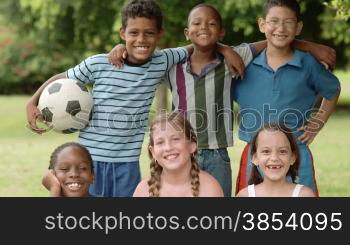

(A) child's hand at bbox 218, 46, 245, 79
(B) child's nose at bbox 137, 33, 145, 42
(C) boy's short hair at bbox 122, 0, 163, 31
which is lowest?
(A) child's hand at bbox 218, 46, 245, 79

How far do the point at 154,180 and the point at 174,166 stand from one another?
14cm

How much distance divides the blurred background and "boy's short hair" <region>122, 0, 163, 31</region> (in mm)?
2045

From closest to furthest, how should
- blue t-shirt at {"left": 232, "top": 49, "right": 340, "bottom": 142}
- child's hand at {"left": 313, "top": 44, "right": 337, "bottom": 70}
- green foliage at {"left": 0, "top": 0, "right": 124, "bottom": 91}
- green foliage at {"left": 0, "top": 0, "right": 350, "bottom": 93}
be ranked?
1. blue t-shirt at {"left": 232, "top": 49, "right": 340, "bottom": 142}
2. child's hand at {"left": 313, "top": 44, "right": 337, "bottom": 70}
3. green foliage at {"left": 0, "top": 0, "right": 350, "bottom": 93}
4. green foliage at {"left": 0, "top": 0, "right": 124, "bottom": 91}

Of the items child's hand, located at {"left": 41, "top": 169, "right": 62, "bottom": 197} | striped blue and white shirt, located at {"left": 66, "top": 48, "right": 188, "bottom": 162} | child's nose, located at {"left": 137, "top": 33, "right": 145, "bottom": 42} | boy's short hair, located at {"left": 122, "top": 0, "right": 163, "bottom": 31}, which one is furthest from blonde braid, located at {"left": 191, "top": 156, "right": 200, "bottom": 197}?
boy's short hair, located at {"left": 122, "top": 0, "right": 163, "bottom": 31}

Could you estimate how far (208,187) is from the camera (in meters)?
4.49

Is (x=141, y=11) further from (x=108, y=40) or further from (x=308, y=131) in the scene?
(x=108, y=40)

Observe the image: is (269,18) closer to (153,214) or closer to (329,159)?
(153,214)

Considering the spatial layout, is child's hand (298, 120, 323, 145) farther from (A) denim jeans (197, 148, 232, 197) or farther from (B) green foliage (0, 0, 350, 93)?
(B) green foliage (0, 0, 350, 93)

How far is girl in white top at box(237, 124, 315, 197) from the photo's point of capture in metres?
4.53

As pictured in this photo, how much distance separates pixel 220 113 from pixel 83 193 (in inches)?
44.3

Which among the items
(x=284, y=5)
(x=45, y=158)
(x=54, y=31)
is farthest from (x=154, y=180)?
(x=54, y=31)

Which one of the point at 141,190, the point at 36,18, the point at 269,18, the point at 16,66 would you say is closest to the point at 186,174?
the point at 141,190

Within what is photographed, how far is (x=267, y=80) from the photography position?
5355 mm

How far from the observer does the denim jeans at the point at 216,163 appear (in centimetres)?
541
